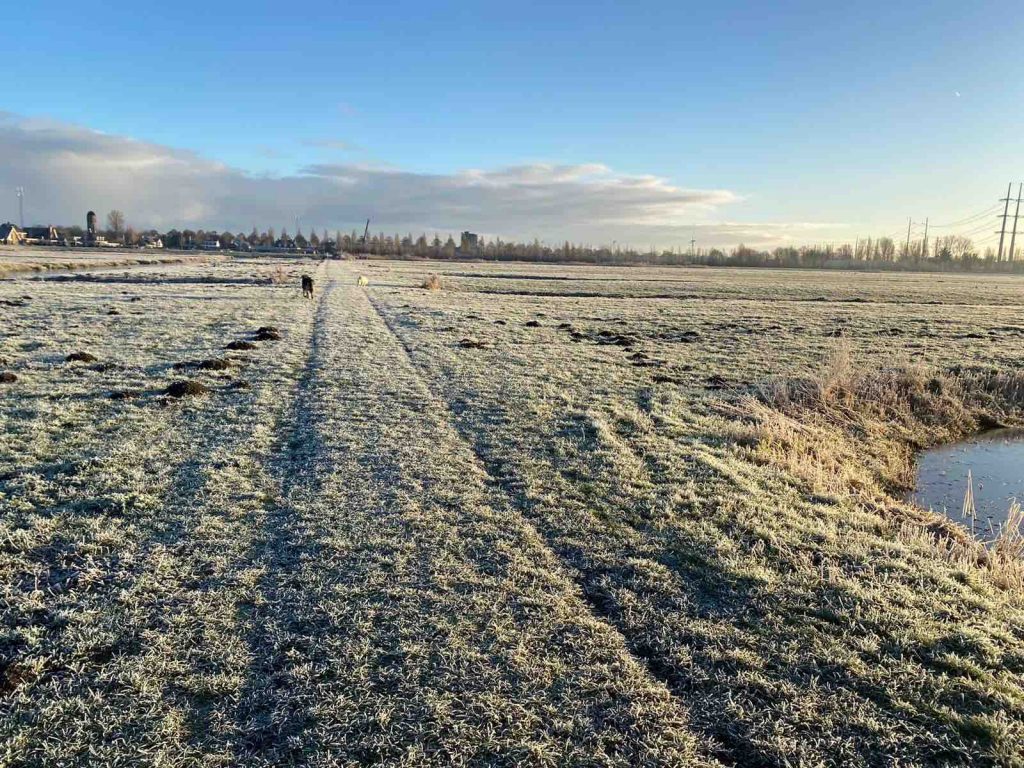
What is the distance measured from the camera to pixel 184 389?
1223 cm

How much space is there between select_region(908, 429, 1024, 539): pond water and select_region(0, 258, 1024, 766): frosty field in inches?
21.7

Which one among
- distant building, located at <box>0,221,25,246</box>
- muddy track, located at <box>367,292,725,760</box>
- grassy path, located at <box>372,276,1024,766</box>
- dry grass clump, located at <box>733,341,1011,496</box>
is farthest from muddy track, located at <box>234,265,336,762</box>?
distant building, located at <box>0,221,25,246</box>

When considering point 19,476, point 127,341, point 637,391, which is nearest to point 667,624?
point 19,476

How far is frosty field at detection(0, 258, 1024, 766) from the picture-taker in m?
3.89

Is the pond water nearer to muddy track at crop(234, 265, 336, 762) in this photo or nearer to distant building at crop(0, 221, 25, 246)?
muddy track at crop(234, 265, 336, 762)

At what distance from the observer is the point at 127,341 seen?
58.4ft

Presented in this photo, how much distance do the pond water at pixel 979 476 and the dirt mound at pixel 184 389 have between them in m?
13.6

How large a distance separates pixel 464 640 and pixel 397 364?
12.1 m

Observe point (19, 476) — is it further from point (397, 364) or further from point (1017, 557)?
point (1017, 557)

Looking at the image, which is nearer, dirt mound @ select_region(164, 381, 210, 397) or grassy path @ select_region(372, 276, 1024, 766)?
grassy path @ select_region(372, 276, 1024, 766)

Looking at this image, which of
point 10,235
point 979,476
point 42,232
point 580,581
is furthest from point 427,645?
point 42,232

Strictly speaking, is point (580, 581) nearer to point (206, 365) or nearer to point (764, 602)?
point (764, 602)

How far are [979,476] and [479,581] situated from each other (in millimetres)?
10768

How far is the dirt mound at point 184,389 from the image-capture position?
12109mm
